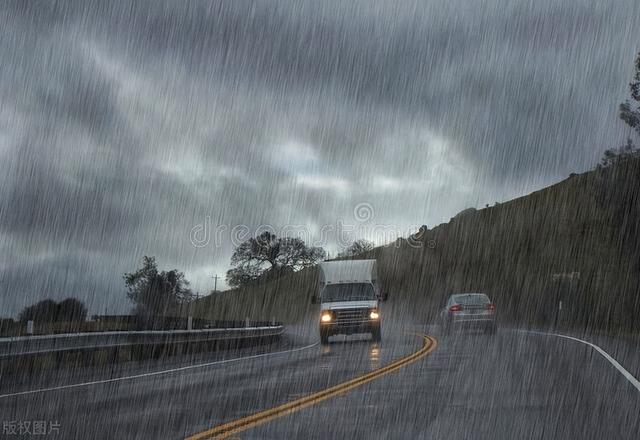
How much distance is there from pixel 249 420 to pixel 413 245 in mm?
138348

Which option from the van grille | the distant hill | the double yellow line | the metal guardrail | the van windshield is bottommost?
the metal guardrail

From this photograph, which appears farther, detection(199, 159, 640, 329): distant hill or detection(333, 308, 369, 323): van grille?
detection(199, 159, 640, 329): distant hill

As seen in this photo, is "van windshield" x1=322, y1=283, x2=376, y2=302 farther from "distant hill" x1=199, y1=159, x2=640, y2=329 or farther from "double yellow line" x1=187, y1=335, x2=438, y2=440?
"double yellow line" x1=187, y1=335, x2=438, y2=440

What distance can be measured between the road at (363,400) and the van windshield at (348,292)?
11.2 m

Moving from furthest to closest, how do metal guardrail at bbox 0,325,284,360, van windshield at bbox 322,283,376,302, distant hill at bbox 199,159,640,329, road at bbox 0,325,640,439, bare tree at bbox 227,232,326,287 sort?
bare tree at bbox 227,232,326,287, distant hill at bbox 199,159,640,329, van windshield at bbox 322,283,376,302, metal guardrail at bbox 0,325,284,360, road at bbox 0,325,640,439

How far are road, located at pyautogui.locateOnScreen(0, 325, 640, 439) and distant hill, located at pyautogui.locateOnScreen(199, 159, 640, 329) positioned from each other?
23115mm

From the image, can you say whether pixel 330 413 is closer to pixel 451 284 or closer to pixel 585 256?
pixel 585 256

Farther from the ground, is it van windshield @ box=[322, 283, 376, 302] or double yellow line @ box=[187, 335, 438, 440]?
van windshield @ box=[322, 283, 376, 302]

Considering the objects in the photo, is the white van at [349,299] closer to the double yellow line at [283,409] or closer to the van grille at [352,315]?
the van grille at [352,315]

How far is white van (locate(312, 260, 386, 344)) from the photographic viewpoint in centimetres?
2825

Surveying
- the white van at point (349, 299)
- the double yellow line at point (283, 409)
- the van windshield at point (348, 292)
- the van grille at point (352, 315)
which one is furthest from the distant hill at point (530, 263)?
the double yellow line at point (283, 409)

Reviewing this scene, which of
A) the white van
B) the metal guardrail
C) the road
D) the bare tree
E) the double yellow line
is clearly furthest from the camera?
the bare tree

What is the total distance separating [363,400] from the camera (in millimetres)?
10922

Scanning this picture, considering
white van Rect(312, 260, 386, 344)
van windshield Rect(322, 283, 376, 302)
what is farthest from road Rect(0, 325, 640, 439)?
van windshield Rect(322, 283, 376, 302)
